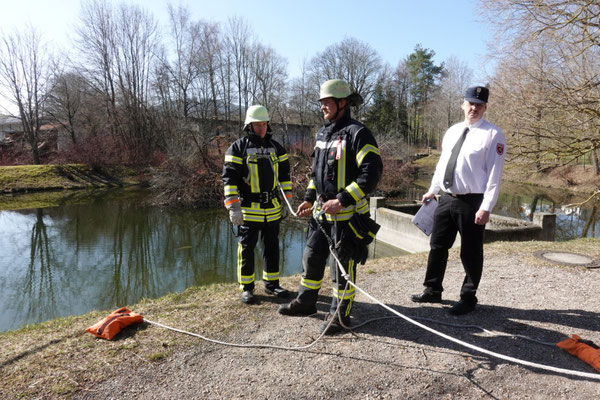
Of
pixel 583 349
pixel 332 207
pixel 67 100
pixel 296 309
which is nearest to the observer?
pixel 583 349

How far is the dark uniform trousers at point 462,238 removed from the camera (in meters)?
3.46

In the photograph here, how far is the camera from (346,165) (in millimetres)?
3109

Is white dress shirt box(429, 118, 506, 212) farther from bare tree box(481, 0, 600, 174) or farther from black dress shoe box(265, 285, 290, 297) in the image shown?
bare tree box(481, 0, 600, 174)

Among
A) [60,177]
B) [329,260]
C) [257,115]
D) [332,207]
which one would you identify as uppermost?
[257,115]

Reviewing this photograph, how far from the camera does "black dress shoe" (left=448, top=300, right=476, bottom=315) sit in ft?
11.9

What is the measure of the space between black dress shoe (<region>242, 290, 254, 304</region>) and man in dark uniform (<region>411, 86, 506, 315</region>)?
6.78 feet

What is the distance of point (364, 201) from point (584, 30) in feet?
22.4

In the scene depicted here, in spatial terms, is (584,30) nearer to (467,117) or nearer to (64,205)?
(467,117)

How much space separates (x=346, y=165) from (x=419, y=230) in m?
9.20

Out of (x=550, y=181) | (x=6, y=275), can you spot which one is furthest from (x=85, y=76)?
(x=550, y=181)

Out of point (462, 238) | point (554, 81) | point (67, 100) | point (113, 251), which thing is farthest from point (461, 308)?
point (67, 100)

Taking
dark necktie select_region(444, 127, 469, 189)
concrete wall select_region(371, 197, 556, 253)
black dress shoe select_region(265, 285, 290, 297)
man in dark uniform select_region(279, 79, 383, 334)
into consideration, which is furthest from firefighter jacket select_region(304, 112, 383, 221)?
concrete wall select_region(371, 197, 556, 253)

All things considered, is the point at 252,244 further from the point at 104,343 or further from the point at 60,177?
the point at 60,177

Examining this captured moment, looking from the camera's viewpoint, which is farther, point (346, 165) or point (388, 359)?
point (346, 165)
